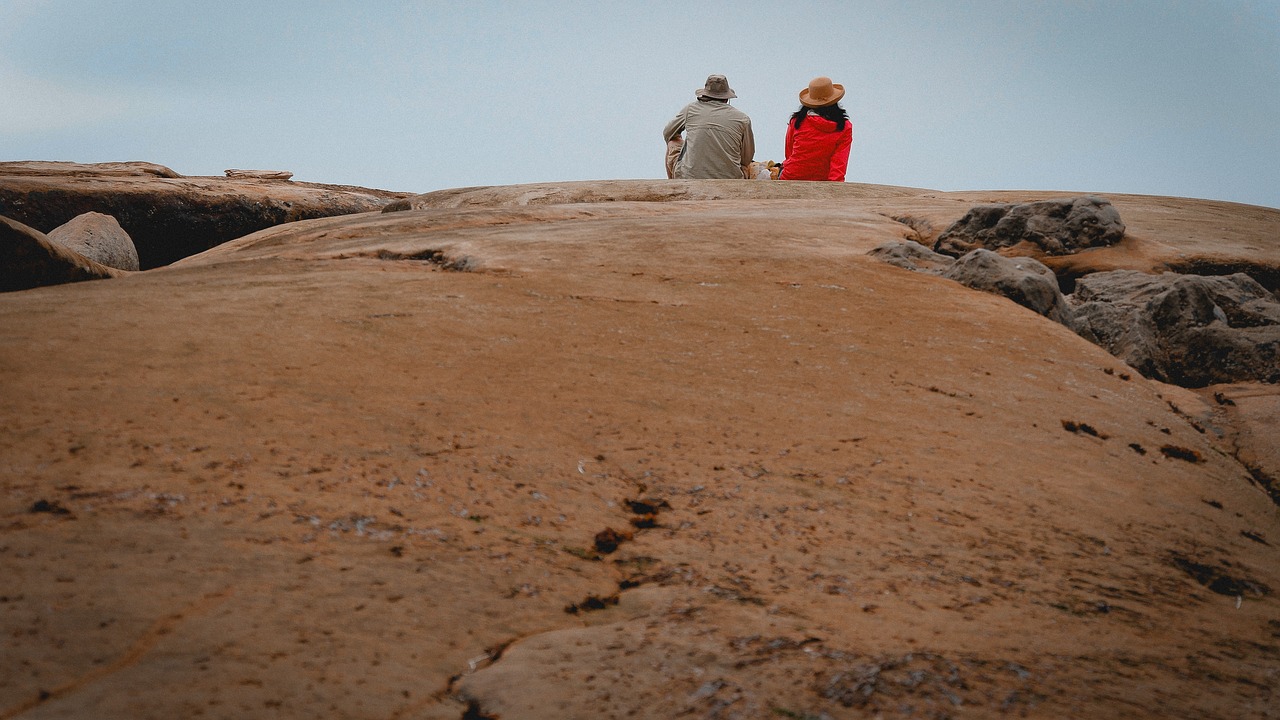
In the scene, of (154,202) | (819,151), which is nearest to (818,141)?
(819,151)

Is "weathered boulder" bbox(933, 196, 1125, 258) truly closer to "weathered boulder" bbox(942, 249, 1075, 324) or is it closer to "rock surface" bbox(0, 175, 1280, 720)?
"weathered boulder" bbox(942, 249, 1075, 324)

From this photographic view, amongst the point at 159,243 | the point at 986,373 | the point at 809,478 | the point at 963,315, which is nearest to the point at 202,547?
the point at 809,478

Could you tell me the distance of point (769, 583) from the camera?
2037 mm

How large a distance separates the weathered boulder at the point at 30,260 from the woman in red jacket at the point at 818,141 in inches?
270

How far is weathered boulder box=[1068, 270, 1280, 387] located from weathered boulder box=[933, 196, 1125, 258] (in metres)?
0.68

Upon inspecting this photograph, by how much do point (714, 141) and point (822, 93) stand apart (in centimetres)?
115

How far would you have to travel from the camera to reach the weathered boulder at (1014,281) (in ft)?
15.6

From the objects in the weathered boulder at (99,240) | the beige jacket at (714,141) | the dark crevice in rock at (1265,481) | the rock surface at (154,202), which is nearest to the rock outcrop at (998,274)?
the dark crevice in rock at (1265,481)

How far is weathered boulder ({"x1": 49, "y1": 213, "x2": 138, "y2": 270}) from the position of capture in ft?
24.2

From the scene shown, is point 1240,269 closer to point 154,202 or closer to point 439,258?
point 439,258

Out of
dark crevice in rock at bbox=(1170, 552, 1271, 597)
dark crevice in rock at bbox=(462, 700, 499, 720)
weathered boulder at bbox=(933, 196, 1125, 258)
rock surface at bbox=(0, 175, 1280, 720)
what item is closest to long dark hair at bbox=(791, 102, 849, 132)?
weathered boulder at bbox=(933, 196, 1125, 258)

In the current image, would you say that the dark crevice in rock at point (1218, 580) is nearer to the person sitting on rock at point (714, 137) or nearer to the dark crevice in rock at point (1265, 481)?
the dark crevice in rock at point (1265, 481)

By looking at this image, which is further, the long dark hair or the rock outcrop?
the long dark hair

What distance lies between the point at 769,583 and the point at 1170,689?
77cm
